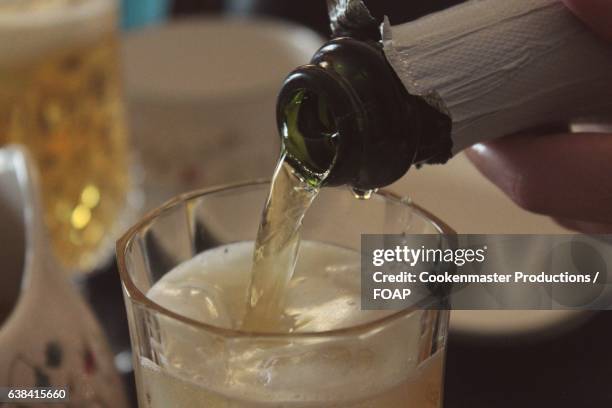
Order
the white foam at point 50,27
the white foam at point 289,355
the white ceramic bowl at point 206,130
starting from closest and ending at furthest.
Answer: the white foam at point 289,355 → the white foam at point 50,27 → the white ceramic bowl at point 206,130

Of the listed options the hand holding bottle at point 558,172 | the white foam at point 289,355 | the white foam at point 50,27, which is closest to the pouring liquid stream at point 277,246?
the white foam at point 289,355

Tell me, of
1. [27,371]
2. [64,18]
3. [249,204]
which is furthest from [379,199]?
[64,18]

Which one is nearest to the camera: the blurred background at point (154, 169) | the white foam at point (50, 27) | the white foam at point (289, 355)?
the white foam at point (289, 355)

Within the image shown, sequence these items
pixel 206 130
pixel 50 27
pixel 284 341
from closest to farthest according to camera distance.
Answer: pixel 284 341 < pixel 50 27 < pixel 206 130

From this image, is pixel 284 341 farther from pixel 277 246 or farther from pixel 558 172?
pixel 558 172

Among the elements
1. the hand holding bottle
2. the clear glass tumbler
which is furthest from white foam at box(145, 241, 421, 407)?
the hand holding bottle

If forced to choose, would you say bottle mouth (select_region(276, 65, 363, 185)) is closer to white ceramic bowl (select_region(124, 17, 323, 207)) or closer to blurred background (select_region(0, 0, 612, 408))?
blurred background (select_region(0, 0, 612, 408))

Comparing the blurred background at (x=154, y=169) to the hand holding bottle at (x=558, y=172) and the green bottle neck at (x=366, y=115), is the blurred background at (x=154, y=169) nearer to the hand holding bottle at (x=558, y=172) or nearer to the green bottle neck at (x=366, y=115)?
the hand holding bottle at (x=558, y=172)

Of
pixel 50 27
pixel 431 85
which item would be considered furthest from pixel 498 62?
pixel 50 27
